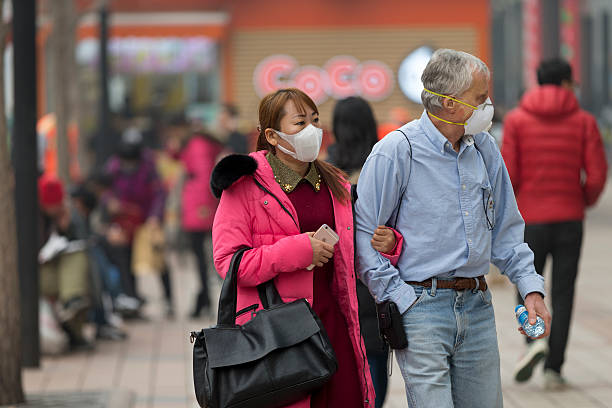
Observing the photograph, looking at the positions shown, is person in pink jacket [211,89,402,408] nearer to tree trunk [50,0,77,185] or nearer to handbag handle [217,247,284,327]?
handbag handle [217,247,284,327]

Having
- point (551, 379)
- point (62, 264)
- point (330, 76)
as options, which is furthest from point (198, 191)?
point (330, 76)

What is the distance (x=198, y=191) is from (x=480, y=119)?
22.3 feet

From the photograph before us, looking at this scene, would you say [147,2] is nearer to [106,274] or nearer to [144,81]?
[144,81]

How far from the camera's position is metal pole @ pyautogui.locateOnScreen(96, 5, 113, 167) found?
15674mm

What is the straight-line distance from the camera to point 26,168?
7.72 metres

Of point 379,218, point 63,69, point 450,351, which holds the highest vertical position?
point 63,69

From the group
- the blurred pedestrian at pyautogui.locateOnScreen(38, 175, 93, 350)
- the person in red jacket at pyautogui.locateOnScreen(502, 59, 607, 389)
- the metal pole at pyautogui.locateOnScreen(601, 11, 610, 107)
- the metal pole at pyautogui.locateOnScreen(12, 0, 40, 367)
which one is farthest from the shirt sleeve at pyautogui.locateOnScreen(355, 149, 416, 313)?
the metal pole at pyautogui.locateOnScreen(601, 11, 610, 107)

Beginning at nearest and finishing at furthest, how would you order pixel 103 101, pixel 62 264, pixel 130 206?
pixel 62 264
pixel 130 206
pixel 103 101

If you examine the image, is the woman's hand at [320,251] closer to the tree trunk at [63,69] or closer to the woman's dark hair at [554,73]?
the woman's dark hair at [554,73]

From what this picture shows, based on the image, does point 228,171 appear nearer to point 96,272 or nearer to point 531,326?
point 531,326

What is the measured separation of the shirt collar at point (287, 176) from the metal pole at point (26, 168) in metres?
4.08

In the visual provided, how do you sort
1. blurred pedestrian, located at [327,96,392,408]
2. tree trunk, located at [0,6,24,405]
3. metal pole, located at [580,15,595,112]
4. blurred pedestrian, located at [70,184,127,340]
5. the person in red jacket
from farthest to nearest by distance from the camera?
metal pole, located at [580,15,595,112]
blurred pedestrian, located at [70,184,127,340]
the person in red jacket
tree trunk, located at [0,6,24,405]
blurred pedestrian, located at [327,96,392,408]

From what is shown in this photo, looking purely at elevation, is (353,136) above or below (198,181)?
above

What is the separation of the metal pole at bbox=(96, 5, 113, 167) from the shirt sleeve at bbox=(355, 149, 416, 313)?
11963 millimetres
